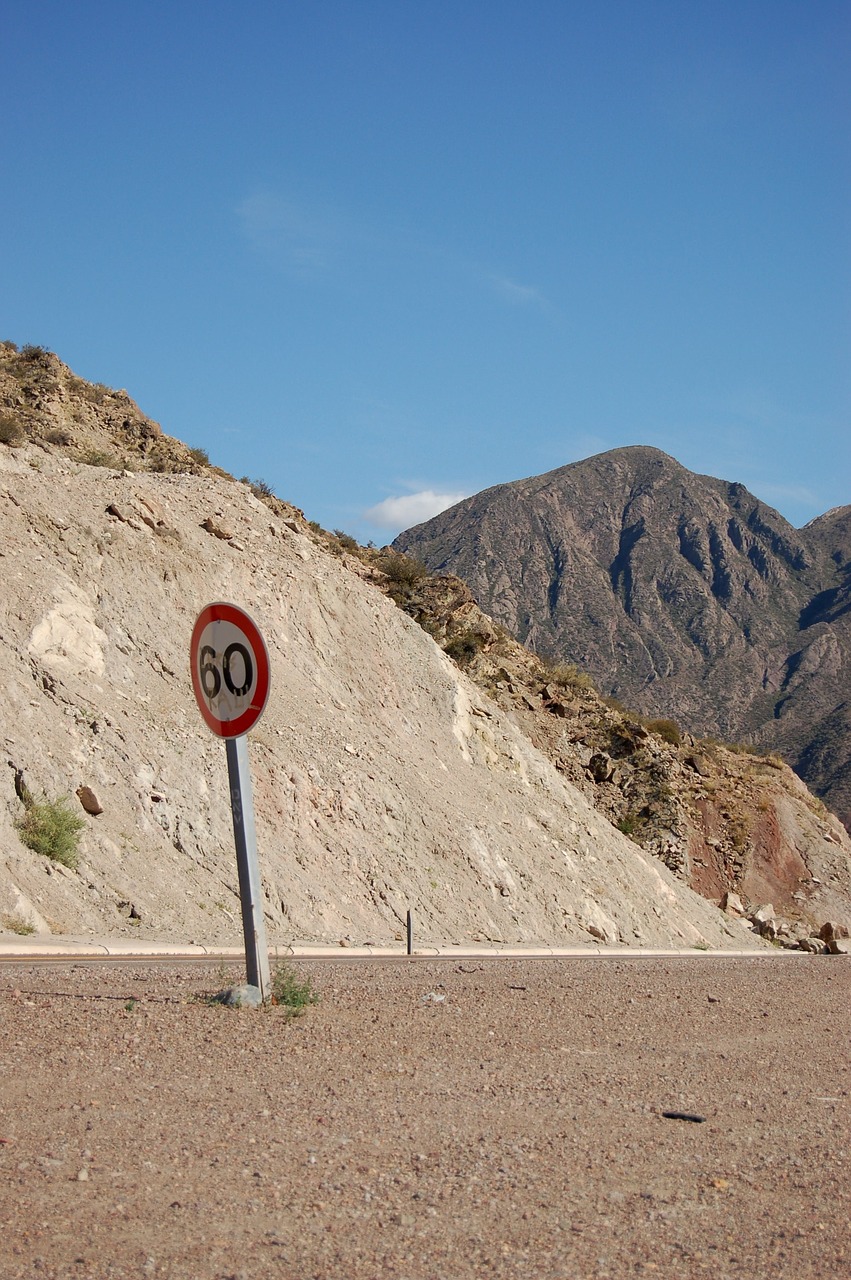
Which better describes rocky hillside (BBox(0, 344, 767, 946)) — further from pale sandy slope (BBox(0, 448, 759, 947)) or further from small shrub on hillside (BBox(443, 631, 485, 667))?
small shrub on hillside (BBox(443, 631, 485, 667))

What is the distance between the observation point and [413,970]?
464 inches

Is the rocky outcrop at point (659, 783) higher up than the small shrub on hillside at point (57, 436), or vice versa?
the small shrub on hillside at point (57, 436)

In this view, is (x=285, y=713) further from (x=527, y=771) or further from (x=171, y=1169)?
(x=171, y=1169)

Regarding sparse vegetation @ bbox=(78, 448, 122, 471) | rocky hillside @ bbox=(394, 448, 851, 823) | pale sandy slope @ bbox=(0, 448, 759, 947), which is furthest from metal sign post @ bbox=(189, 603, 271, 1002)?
rocky hillside @ bbox=(394, 448, 851, 823)

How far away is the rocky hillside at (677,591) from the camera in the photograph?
3949 inches

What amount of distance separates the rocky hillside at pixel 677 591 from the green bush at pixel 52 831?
75.9 metres

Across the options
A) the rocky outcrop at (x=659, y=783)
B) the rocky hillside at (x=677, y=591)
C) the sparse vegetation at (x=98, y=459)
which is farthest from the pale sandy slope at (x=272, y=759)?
the rocky hillside at (x=677, y=591)

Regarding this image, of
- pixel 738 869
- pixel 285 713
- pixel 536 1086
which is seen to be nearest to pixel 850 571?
pixel 738 869

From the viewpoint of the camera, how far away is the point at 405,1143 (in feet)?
16.0

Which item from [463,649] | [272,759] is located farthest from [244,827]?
[463,649]

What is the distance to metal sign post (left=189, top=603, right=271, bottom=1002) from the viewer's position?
8375mm

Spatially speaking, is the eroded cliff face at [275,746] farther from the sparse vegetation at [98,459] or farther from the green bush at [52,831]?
the green bush at [52,831]

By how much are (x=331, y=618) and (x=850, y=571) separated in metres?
107

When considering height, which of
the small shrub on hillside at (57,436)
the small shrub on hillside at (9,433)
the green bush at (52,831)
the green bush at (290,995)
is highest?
the small shrub on hillside at (57,436)
